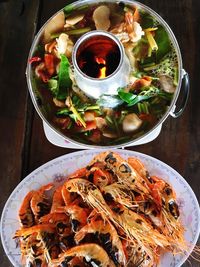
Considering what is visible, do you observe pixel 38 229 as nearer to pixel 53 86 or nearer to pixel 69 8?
pixel 53 86

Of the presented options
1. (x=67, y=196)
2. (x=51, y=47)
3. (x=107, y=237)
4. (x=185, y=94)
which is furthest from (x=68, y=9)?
(x=107, y=237)

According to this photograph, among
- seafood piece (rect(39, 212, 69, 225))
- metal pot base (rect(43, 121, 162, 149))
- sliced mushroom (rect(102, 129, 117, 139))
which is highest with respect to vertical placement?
sliced mushroom (rect(102, 129, 117, 139))

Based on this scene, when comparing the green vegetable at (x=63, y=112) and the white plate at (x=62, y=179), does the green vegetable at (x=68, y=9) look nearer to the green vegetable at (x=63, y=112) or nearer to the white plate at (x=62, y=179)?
the green vegetable at (x=63, y=112)

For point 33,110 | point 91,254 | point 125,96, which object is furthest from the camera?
point 33,110

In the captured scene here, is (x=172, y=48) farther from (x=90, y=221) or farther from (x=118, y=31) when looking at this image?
(x=90, y=221)

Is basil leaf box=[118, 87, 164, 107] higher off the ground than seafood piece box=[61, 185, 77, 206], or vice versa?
basil leaf box=[118, 87, 164, 107]

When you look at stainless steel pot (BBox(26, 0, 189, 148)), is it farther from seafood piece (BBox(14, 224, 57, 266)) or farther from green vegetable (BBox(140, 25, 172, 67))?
seafood piece (BBox(14, 224, 57, 266))

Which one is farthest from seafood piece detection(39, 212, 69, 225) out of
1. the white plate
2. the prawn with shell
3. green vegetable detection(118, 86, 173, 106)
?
green vegetable detection(118, 86, 173, 106)
